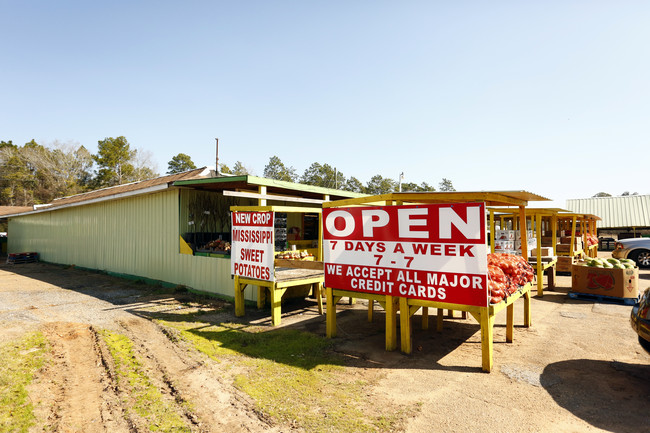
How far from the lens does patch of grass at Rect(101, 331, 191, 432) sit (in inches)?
137

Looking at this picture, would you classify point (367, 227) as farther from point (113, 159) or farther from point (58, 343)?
point (113, 159)

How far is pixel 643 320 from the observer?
4.34 metres

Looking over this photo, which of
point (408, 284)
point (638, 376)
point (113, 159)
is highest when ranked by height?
point (113, 159)

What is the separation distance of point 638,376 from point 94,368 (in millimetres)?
7210

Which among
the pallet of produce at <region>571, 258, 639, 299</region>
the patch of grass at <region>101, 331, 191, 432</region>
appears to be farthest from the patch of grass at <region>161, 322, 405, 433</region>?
the pallet of produce at <region>571, 258, 639, 299</region>

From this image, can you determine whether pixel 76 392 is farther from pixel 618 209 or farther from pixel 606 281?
pixel 618 209

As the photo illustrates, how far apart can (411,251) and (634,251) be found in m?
15.8

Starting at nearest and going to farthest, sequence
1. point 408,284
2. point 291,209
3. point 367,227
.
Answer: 1. point 408,284
2. point 367,227
3. point 291,209

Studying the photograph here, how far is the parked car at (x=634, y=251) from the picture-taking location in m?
15.2

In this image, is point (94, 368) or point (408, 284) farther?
point (408, 284)

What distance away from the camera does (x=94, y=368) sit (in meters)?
4.90

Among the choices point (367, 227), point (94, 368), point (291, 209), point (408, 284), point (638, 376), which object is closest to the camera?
point (638, 376)

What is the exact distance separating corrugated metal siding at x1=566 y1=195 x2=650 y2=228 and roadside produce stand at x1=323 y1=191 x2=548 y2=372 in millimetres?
29656

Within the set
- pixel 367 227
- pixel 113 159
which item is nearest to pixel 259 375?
pixel 367 227
